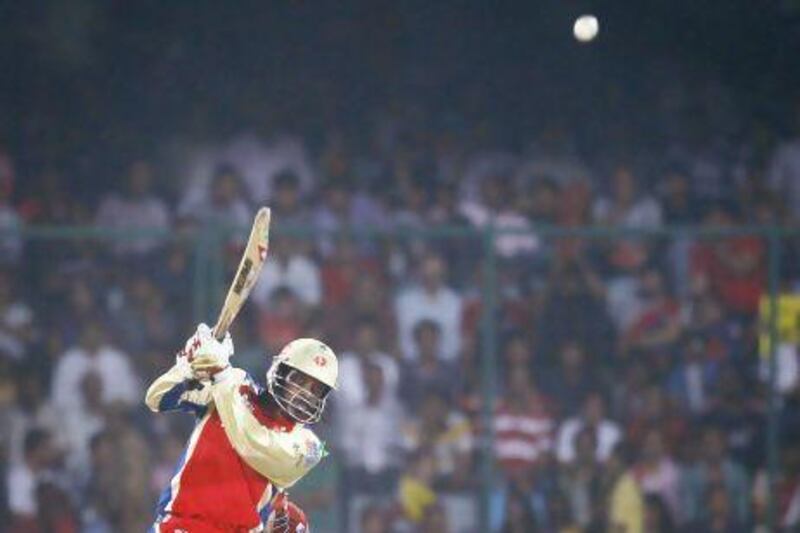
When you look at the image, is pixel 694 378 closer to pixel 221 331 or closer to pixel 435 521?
pixel 435 521

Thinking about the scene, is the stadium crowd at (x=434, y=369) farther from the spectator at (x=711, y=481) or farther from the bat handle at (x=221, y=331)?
the bat handle at (x=221, y=331)

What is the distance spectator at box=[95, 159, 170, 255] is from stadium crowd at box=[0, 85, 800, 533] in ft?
0.13

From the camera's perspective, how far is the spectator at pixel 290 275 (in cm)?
1188

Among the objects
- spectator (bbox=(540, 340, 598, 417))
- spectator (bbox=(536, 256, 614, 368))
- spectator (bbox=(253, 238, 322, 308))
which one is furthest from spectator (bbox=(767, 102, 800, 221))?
spectator (bbox=(253, 238, 322, 308))

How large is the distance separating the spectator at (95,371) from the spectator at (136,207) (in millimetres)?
1737

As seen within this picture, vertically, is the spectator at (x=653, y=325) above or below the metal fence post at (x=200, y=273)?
below

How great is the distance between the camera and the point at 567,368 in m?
12.3

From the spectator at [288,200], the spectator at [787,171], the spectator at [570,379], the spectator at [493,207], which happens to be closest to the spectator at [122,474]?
the spectator at [288,200]

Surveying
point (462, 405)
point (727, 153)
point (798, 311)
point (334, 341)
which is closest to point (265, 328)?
point (334, 341)

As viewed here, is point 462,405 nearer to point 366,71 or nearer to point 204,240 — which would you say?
point 204,240

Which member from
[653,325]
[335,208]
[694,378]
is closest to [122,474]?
[335,208]

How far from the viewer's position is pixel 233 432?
26.8 ft

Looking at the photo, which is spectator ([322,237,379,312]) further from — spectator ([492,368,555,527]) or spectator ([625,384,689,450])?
spectator ([625,384,689,450])

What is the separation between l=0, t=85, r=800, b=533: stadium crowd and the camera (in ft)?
38.3
